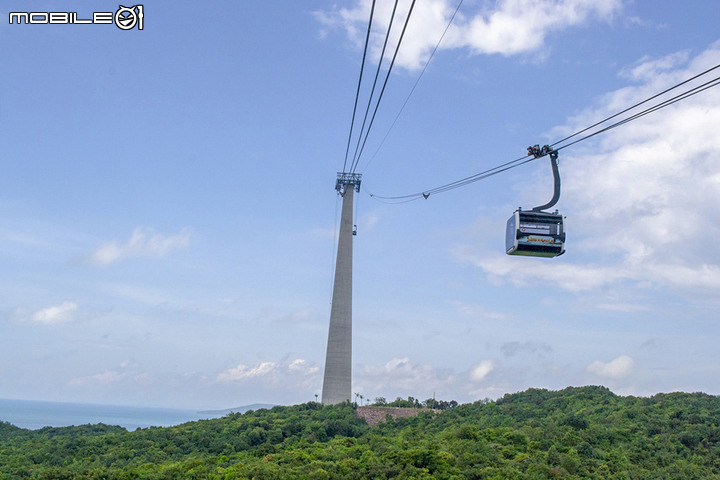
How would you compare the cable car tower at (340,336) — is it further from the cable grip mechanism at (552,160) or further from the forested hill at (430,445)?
the cable grip mechanism at (552,160)

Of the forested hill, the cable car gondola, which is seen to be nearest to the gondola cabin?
the cable car gondola

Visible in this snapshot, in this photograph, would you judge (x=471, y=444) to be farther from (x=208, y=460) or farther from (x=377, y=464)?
(x=208, y=460)

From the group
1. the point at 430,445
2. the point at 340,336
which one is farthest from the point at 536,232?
the point at 340,336

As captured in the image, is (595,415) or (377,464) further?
→ (595,415)

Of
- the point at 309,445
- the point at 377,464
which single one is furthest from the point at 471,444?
the point at 309,445

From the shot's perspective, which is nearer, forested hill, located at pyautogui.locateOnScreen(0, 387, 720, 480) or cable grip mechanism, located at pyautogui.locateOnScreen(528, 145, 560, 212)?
cable grip mechanism, located at pyautogui.locateOnScreen(528, 145, 560, 212)

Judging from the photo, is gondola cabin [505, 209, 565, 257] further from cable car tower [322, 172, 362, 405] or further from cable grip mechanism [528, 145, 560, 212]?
cable car tower [322, 172, 362, 405]
